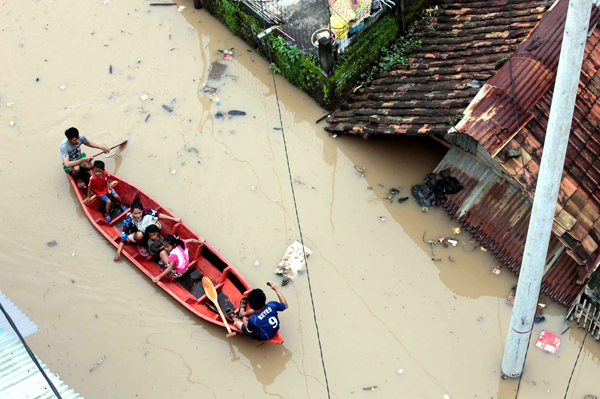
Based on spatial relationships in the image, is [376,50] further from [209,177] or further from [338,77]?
[209,177]

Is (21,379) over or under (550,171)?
under

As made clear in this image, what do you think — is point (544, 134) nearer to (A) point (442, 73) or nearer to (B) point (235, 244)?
(A) point (442, 73)

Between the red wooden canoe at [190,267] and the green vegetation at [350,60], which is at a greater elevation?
the green vegetation at [350,60]

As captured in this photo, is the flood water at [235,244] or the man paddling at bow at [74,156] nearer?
the flood water at [235,244]

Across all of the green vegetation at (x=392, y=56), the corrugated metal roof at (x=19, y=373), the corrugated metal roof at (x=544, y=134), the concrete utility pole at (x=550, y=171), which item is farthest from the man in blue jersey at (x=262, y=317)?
the green vegetation at (x=392, y=56)

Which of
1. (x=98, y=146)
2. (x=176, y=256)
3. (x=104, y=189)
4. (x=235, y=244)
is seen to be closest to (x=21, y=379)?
(x=176, y=256)

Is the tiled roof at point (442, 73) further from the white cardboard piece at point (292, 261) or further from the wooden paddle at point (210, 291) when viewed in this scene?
the wooden paddle at point (210, 291)

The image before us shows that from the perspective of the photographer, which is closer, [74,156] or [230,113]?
[74,156]
